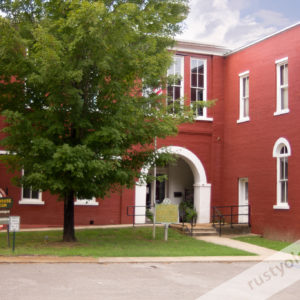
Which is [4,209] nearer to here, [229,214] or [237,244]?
[237,244]

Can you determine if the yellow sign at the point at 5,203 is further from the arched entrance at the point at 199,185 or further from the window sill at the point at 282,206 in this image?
the window sill at the point at 282,206

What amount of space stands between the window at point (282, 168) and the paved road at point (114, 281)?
22.7 feet

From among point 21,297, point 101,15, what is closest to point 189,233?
point 101,15

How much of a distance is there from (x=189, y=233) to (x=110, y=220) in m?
3.61

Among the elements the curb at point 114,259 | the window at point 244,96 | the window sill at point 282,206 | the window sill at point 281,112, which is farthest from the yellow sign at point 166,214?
the window at point 244,96

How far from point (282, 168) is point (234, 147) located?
10.1ft

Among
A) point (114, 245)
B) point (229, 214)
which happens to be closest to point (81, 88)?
point (114, 245)

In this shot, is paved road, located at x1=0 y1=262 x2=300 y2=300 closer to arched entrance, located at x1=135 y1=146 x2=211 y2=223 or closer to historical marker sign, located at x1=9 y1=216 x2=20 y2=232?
historical marker sign, located at x1=9 y1=216 x2=20 y2=232

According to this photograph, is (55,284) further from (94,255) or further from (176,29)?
(176,29)

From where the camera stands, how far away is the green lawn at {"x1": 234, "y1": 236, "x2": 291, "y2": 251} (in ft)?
55.9

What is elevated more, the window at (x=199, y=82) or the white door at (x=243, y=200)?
the window at (x=199, y=82)

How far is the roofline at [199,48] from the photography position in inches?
864

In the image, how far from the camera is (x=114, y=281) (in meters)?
9.70

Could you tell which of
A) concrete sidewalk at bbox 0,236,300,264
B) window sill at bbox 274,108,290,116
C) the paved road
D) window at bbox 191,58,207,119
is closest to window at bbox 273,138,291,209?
window sill at bbox 274,108,290,116
